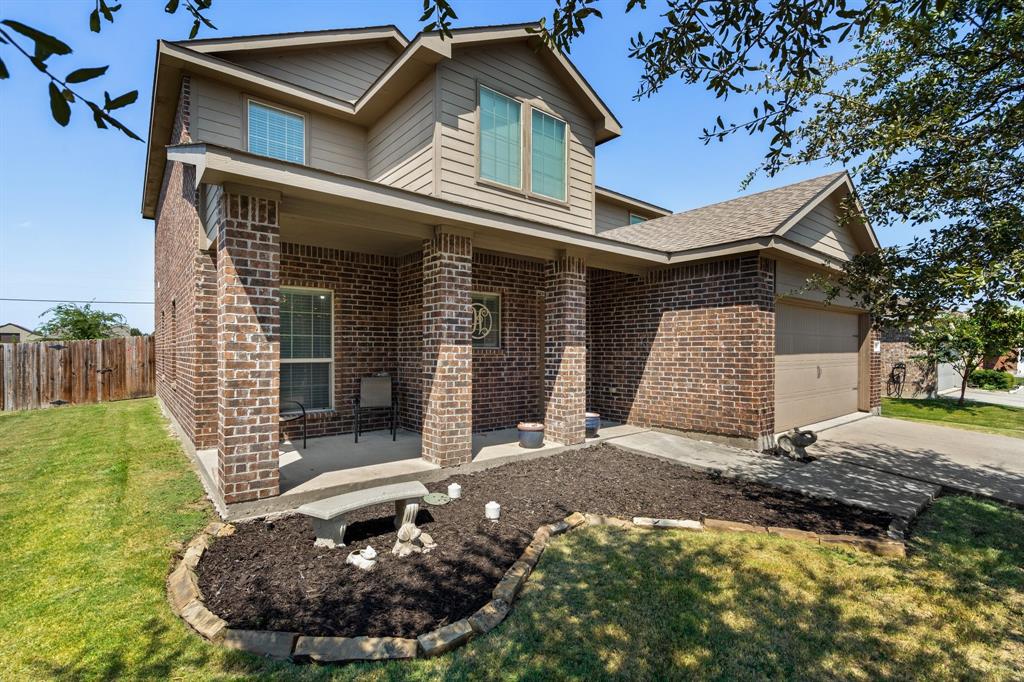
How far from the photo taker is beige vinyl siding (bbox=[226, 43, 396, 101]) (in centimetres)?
808

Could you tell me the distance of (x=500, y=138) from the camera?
754 cm

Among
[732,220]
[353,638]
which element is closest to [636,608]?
[353,638]

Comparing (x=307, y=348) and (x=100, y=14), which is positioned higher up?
(x=100, y=14)

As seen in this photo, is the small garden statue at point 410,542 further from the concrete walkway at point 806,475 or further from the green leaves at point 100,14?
the concrete walkway at point 806,475

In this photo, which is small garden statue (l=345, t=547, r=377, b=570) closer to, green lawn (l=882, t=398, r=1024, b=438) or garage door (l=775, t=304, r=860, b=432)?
garage door (l=775, t=304, r=860, b=432)

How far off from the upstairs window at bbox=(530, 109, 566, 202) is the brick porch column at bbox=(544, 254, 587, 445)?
1528mm

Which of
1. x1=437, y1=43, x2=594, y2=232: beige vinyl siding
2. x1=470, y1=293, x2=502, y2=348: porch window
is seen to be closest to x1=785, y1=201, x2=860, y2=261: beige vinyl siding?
x1=437, y1=43, x2=594, y2=232: beige vinyl siding

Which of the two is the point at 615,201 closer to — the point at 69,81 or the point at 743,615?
the point at 743,615

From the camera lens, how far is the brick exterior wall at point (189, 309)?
6707 millimetres

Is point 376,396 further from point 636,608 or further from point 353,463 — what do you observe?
point 636,608

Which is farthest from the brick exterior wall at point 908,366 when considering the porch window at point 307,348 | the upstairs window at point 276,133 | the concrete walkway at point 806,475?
the upstairs window at point 276,133

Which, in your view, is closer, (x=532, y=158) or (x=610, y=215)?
(x=532, y=158)

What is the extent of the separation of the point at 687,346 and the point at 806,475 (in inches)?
117

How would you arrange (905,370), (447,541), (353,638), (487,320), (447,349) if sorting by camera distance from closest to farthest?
1. (353,638)
2. (447,541)
3. (447,349)
4. (487,320)
5. (905,370)
